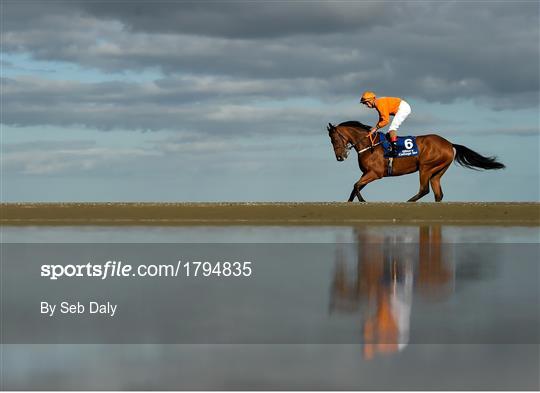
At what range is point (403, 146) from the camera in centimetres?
1734

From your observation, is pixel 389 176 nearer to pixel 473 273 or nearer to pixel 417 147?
pixel 417 147

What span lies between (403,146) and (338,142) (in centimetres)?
156

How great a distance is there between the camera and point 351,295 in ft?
23.3

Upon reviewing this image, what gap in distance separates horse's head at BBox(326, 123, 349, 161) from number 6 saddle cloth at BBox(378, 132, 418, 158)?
82 centimetres

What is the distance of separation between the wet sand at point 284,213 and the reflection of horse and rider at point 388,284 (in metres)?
3.78

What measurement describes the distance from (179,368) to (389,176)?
43.4 feet

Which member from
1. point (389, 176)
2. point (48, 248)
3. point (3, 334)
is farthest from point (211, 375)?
point (389, 176)

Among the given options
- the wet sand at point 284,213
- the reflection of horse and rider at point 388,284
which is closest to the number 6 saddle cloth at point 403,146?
the wet sand at point 284,213

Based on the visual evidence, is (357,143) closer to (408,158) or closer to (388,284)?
(408,158)
